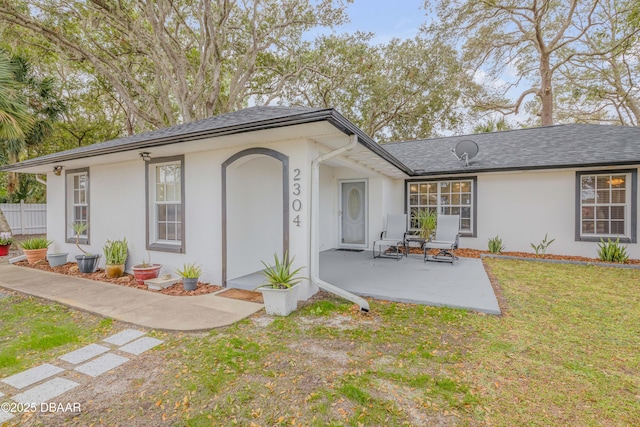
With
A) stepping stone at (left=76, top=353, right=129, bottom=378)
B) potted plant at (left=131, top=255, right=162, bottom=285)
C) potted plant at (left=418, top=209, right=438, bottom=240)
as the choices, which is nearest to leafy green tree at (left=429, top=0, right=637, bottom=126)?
potted plant at (left=418, top=209, right=438, bottom=240)

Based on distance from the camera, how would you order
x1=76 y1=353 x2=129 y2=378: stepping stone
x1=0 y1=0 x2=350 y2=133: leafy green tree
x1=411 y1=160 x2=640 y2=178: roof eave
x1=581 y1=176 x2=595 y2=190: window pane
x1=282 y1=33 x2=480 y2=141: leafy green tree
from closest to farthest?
x1=76 y1=353 x2=129 y2=378: stepping stone → x1=411 y1=160 x2=640 y2=178: roof eave → x1=581 y1=176 x2=595 y2=190: window pane → x1=0 y1=0 x2=350 y2=133: leafy green tree → x1=282 y1=33 x2=480 y2=141: leafy green tree

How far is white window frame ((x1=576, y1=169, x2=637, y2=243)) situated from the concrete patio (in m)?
2.98

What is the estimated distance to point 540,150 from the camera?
854cm

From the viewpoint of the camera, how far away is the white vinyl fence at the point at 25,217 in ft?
42.9

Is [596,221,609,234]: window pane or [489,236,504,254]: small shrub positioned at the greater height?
[596,221,609,234]: window pane

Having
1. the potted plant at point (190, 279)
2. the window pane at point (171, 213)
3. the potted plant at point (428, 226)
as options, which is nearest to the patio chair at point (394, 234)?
the potted plant at point (428, 226)

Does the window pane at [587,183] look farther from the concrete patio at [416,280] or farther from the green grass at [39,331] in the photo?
the green grass at [39,331]

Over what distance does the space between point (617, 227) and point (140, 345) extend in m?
10.3

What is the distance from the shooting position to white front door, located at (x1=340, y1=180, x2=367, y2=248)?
902cm

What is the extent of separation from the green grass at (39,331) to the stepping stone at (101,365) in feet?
1.46

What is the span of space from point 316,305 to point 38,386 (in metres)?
2.94

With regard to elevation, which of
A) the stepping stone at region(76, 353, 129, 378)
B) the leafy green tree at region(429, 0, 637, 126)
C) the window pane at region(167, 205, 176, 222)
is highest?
the leafy green tree at region(429, 0, 637, 126)

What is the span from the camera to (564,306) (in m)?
4.20

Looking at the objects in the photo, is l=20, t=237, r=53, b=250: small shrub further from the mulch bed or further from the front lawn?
the front lawn
